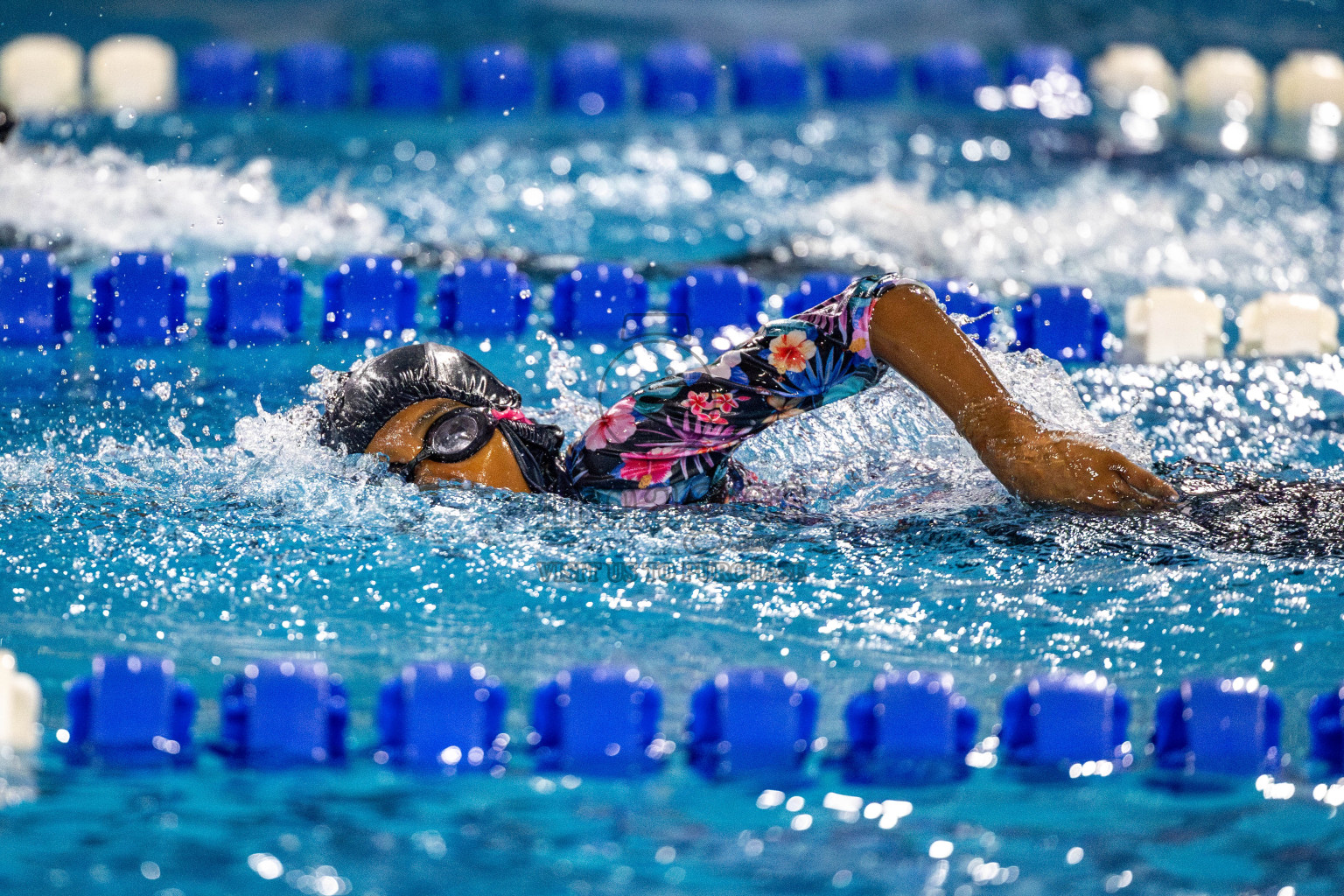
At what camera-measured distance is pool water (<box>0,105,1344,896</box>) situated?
2033 mm

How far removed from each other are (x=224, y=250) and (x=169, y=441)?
5.70 ft

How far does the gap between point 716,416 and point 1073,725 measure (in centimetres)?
90

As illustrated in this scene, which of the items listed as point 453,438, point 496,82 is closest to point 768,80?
point 496,82

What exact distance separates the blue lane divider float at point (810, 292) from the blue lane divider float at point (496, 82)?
2989 millimetres

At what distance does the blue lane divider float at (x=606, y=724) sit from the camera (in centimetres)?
Answer: 231

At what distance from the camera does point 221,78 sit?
729 centimetres

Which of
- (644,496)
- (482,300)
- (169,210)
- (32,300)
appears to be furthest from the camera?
(169,210)

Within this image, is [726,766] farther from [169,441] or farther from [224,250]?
[224,250]

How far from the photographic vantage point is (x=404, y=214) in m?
5.82

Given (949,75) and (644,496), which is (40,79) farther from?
(644,496)

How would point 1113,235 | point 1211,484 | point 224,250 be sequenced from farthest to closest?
point 1113,235 < point 224,250 < point 1211,484

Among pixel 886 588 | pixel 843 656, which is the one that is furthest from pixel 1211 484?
pixel 843 656

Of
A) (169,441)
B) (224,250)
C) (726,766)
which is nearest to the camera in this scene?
(726,766)

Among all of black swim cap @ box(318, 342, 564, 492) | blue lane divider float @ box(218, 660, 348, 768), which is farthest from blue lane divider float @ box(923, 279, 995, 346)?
blue lane divider float @ box(218, 660, 348, 768)
